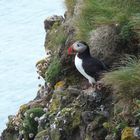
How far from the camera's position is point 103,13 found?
907 centimetres

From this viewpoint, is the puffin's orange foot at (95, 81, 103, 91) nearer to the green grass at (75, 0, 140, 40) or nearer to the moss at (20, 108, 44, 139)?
the green grass at (75, 0, 140, 40)

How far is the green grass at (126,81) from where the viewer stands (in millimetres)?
6914

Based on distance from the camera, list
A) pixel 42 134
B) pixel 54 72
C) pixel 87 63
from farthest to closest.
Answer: pixel 54 72 → pixel 42 134 → pixel 87 63

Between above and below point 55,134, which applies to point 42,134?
above

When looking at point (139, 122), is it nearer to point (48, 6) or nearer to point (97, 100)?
point (97, 100)

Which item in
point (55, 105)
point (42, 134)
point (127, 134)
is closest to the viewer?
point (127, 134)

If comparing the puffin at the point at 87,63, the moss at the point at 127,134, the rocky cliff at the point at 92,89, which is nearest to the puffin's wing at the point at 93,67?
the puffin at the point at 87,63

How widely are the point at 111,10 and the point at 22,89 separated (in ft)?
18.0

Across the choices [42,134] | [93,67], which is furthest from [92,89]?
[42,134]

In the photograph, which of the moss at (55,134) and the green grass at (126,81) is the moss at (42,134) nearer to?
the moss at (55,134)

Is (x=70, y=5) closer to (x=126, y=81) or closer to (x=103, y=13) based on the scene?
(x=103, y=13)

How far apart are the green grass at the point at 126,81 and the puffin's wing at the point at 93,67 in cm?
64

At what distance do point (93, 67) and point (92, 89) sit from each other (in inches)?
14.3

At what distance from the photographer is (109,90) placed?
7566 millimetres
